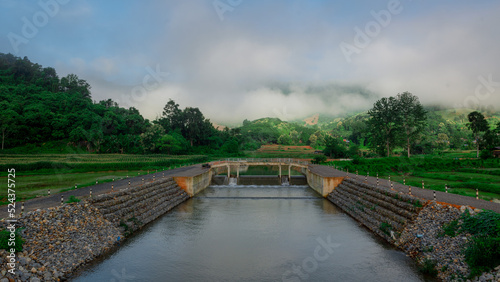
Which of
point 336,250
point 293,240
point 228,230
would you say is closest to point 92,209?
point 228,230

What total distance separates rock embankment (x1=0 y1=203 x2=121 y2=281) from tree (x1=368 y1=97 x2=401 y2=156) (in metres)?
67.7

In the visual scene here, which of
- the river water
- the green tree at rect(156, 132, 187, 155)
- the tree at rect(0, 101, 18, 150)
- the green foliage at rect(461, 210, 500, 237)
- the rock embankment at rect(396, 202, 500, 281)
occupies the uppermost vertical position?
the tree at rect(0, 101, 18, 150)

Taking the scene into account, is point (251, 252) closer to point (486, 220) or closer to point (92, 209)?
point (92, 209)

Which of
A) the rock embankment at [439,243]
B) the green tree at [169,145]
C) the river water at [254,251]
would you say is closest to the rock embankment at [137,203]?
the river water at [254,251]

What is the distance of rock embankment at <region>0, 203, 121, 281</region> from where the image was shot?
11969 mm

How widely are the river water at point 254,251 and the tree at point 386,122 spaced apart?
162 ft

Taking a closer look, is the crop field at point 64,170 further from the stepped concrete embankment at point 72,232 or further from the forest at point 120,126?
the forest at point 120,126

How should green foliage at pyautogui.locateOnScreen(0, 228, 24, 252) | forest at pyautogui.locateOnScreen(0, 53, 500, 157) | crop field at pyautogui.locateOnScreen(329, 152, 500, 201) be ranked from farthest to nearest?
forest at pyautogui.locateOnScreen(0, 53, 500, 157)
crop field at pyautogui.locateOnScreen(329, 152, 500, 201)
green foliage at pyautogui.locateOnScreen(0, 228, 24, 252)

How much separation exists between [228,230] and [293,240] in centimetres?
542

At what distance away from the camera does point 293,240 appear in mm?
20047

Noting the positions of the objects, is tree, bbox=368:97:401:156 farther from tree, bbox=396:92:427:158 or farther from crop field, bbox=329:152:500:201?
crop field, bbox=329:152:500:201

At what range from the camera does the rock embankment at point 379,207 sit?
18.5m

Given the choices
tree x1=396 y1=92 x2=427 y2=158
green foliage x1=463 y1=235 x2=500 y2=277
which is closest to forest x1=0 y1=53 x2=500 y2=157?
A: tree x1=396 y1=92 x2=427 y2=158

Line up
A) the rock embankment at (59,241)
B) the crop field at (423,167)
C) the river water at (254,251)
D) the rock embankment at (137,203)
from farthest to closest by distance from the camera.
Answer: the crop field at (423,167) → the rock embankment at (137,203) → the river water at (254,251) → the rock embankment at (59,241)
